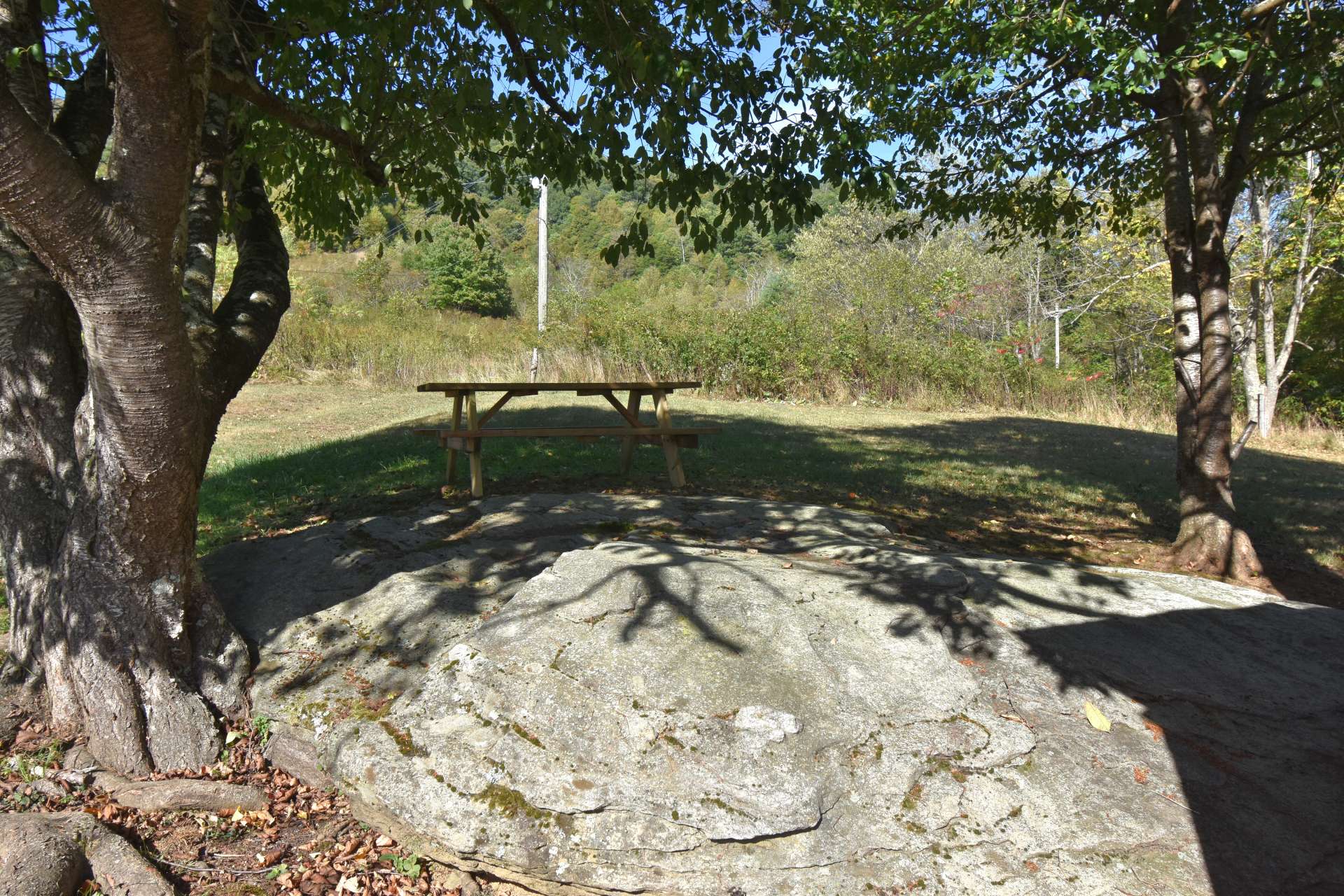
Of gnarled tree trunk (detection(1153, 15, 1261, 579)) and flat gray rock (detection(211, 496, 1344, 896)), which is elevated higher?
gnarled tree trunk (detection(1153, 15, 1261, 579))

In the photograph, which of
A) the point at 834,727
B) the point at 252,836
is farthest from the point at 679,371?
the point at 252,836

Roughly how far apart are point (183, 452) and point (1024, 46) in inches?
225

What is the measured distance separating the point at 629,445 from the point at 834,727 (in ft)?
16.7

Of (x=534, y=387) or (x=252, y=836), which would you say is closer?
(x=252, y=836)

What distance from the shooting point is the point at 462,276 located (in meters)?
45.1

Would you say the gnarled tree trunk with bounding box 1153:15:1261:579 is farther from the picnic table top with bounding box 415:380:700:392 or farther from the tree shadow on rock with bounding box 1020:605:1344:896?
the picnic table top with bounding box 415:380:700:392

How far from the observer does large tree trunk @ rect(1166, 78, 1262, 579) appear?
617 centimetres

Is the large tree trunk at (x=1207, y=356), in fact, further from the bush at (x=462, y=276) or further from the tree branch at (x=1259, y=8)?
the bush at (x=462, y=276)

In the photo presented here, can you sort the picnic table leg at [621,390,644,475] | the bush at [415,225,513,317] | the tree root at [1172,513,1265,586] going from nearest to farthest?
1. the tree root at [1172,513,1265,586]
2. the picnic table leg at [621,390,644,475]
3. the bush at [415,225,513,317]

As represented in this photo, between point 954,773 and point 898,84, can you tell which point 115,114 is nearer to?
point 954,773

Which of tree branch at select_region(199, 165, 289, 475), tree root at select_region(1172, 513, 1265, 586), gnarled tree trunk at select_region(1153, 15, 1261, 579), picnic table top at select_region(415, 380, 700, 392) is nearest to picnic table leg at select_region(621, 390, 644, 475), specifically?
picnic table top at select_region(415, 380, 700, 392)

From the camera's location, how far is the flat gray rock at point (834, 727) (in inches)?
113

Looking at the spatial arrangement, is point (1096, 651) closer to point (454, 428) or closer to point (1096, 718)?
point (1096, 718)

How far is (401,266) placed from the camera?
51.8 meters
